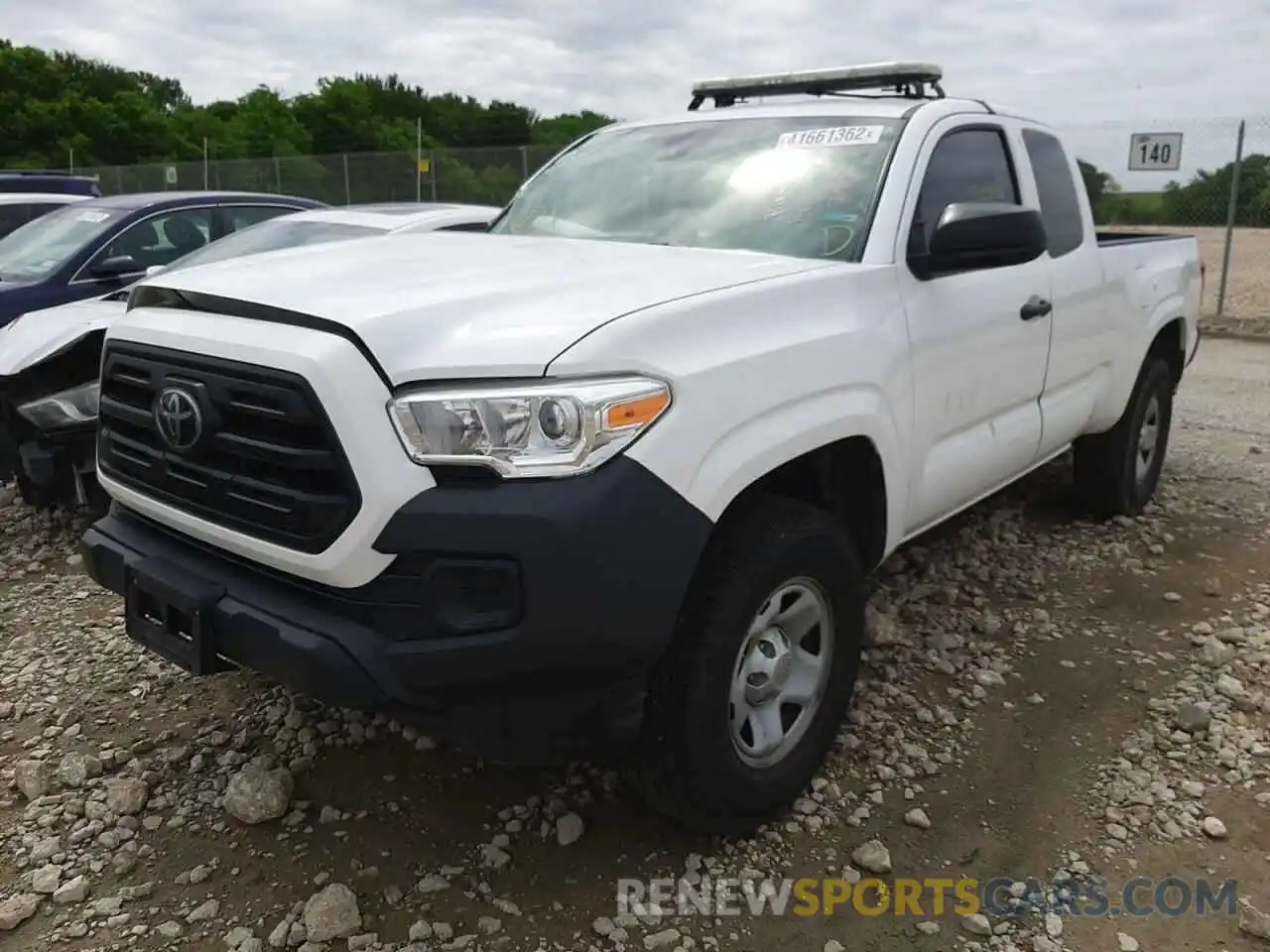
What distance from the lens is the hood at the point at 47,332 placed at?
16.0 feet

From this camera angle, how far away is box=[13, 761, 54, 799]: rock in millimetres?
3062

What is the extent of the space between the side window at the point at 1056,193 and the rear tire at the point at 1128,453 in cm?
101

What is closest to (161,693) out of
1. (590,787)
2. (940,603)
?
(590,787)

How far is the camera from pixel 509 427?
7.30ft

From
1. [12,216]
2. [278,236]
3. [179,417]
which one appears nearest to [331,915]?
[179,417]

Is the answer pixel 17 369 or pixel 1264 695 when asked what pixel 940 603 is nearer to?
pixel 1264 695

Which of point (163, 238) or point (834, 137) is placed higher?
point (834, 137)

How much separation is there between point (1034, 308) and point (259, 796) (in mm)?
3024

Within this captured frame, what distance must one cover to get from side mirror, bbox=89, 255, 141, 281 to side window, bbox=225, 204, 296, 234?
963 millimetres

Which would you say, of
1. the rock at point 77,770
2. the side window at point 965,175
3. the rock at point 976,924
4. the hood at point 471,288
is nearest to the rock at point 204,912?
the rock at point 77,770

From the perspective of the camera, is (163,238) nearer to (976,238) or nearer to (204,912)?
(204,912)

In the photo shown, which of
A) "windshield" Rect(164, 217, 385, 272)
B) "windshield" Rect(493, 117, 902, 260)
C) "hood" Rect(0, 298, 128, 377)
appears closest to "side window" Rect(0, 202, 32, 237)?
"windshield" Rect(164, 217, 385, 272)

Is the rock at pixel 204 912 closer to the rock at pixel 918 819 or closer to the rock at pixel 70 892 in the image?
the rock at pixel 70 892

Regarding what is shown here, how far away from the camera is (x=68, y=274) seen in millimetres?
6551
